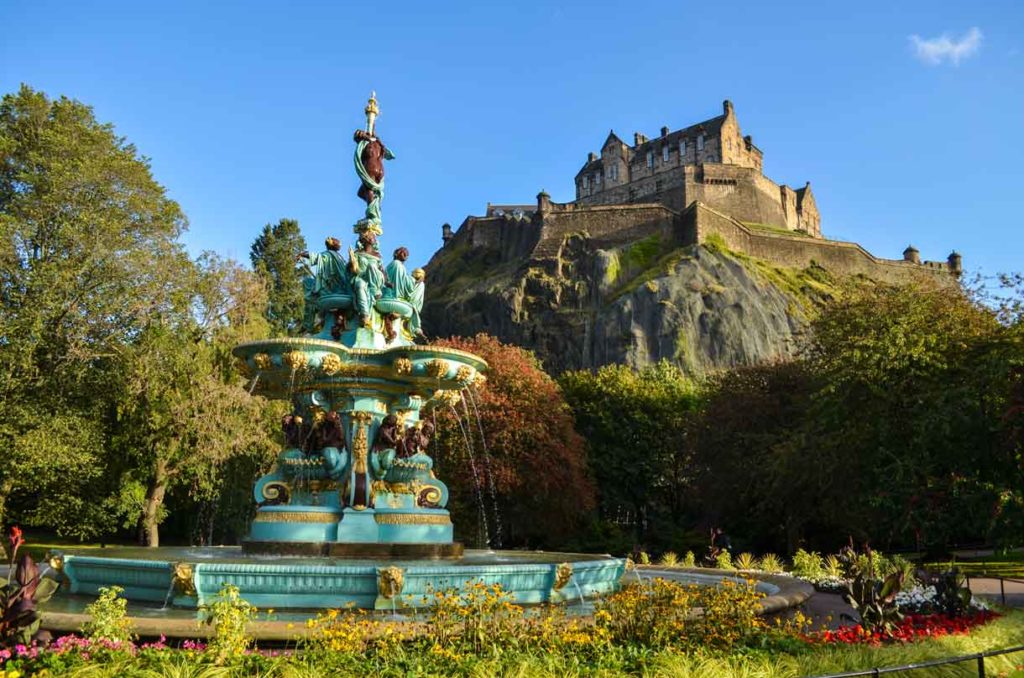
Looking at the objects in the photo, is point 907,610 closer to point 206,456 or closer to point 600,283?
point 206,456

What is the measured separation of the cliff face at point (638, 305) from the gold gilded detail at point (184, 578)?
5685cm

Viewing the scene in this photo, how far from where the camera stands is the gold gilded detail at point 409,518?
1287 cm

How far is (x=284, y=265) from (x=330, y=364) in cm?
4270

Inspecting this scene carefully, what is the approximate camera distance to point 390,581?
8.86 metres

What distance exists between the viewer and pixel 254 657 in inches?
254

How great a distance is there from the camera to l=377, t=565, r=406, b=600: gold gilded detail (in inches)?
348

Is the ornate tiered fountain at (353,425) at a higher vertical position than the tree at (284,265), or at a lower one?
lower

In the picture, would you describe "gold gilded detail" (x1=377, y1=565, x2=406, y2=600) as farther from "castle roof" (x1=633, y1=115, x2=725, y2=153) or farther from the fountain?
"castle roof" (x1=633, y1=115, x2=725, y2=153)

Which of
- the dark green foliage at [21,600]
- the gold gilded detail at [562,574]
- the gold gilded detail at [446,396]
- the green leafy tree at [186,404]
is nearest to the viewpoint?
the dark green foliage at [21,600]

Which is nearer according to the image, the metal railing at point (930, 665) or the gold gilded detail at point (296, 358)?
the metal railing at point (930, 665)

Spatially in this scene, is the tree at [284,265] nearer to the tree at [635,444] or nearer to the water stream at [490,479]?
the water stream at [490,479]

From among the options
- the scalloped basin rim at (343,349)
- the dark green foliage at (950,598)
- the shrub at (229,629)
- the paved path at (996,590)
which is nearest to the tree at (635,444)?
the paved path at (996,590)

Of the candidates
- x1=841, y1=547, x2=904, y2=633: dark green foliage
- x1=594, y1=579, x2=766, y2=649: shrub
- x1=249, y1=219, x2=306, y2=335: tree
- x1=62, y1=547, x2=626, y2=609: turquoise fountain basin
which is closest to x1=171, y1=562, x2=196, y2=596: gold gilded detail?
x1=62, y1=547, x2=626, y2=609: turquoise fountain basin

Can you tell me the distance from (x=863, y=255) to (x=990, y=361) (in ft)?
229
